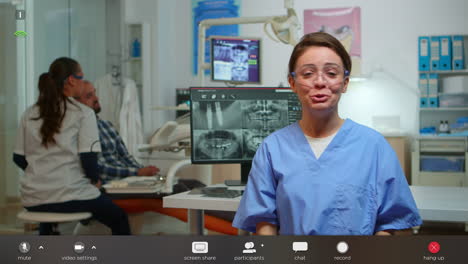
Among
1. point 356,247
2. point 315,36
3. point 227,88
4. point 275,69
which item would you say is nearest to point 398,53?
point 315,36

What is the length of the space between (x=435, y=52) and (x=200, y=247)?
1.60ft

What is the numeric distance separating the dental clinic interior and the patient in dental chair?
0.01m

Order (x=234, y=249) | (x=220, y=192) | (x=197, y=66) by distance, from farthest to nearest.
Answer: (x=220, y=192), (x=197, y=66), (x=234, y=249)

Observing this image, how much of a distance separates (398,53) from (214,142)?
60cm

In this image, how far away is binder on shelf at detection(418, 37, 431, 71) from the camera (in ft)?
1.94

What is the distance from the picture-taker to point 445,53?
62 cm

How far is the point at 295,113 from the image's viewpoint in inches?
44.4

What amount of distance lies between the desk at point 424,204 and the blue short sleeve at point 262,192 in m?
0.26

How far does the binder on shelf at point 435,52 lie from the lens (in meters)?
0.56

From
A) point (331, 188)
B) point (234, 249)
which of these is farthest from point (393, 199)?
point (234, 249)

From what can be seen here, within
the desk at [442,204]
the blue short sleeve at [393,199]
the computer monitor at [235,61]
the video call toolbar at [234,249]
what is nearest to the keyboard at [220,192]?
the computer monitor at [235,61]

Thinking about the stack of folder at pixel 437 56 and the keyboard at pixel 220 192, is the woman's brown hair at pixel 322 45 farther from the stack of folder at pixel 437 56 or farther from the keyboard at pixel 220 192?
the keyboard at pixel 220 192

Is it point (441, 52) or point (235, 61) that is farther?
point (235, 61)

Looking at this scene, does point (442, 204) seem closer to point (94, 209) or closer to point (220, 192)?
point (220, 192)
